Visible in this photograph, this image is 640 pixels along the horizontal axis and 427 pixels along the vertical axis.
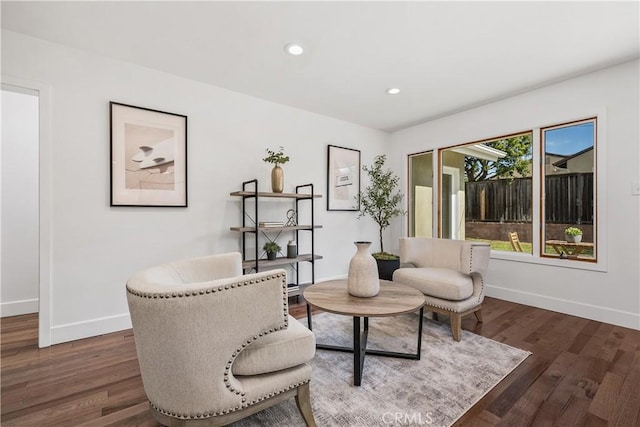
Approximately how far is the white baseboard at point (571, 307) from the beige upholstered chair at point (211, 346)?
3.15 meters

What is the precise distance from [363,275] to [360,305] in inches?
9.1

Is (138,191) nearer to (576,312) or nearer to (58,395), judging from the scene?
(58,395)

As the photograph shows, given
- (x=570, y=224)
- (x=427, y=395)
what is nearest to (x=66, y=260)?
(x=427, y=395)

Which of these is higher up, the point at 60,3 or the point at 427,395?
the point at 60,3

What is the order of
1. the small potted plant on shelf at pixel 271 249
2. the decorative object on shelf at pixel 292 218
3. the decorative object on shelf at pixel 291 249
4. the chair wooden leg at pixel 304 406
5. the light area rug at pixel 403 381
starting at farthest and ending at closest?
the decorative object on shelf at pixel 292 218 < the decorative object on shelf at pixel 291 249 < the small potted plant on shelf at pixel 271 249 < the light area rug at pixel 403 381 < the chair wooden leg at pixel 304 406

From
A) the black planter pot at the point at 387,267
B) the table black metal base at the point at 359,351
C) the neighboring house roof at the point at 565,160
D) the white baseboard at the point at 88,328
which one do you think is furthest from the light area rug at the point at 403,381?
the neighboring house roof at the point at 565,160

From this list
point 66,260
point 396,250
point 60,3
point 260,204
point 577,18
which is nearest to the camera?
point 60,3

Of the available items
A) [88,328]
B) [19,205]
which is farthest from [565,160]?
[19,205]

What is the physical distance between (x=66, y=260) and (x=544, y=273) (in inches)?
183

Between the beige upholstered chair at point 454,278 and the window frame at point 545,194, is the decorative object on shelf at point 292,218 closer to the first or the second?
the beige upholstered chair at point 454,278

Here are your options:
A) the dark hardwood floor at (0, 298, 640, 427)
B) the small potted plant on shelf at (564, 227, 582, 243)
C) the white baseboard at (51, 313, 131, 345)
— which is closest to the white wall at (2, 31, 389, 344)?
the white baseboard at (51, 313, 131, 345)

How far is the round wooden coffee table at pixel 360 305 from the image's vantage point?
173cm

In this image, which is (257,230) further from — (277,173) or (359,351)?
(359,351)

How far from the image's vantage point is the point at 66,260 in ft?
7.73
